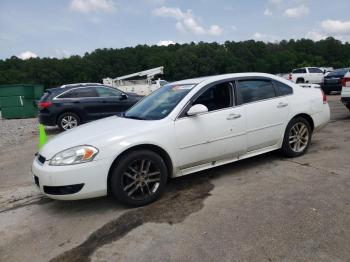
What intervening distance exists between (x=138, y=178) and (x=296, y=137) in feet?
9.28

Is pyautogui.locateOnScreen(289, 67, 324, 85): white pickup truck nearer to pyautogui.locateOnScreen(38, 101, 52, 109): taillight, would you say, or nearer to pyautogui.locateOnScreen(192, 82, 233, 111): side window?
pyautogui.locateOnScreen(38, 101, 52, 109): taillight

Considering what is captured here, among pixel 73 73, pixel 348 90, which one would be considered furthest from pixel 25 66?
pixel 348 90

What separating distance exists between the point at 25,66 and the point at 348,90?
277 feet

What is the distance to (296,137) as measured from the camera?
18.4ft

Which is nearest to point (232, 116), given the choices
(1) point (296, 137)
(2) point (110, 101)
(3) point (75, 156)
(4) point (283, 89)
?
(4) point (283, 89)

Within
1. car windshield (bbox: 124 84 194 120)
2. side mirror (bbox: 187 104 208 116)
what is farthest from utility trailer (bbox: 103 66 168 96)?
side mirror (bbox: 187 104 208 116)

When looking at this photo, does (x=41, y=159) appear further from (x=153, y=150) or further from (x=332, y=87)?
(x=332, y=87)

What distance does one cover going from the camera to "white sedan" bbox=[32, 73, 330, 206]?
3.96 m

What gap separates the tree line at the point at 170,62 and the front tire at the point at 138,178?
238ft

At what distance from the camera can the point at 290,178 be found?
4.68 m

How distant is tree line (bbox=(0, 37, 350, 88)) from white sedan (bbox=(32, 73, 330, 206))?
71.2 m

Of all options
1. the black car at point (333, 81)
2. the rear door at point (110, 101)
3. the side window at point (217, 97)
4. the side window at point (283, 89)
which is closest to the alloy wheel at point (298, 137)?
the side window at point (283, 89)

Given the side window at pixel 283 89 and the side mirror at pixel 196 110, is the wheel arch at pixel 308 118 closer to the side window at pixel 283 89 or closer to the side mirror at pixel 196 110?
the side window at pixel 283 89

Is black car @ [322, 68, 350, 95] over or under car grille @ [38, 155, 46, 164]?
under
